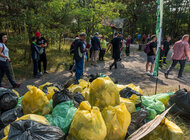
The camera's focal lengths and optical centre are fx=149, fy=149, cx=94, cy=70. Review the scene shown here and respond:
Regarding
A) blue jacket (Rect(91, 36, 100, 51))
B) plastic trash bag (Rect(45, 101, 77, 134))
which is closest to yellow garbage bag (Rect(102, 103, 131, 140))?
plastic trash bag (Rect(45, 101, 77, 134))

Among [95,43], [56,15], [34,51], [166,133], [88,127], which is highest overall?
[56,15]

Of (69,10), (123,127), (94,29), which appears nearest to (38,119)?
(123,127)

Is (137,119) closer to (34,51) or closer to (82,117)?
(82,117)

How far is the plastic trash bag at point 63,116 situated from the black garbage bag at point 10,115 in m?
0.55

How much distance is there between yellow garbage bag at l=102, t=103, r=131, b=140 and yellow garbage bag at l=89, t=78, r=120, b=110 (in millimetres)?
217

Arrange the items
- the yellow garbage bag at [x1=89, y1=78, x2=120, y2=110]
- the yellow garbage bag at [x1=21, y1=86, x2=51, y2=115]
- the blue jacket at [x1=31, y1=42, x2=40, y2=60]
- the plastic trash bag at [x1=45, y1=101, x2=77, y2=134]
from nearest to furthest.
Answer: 1. the plastic trash bag at [x1=45, y1=101, x2=77, y2=134]
2. the yellow garbage bag at [x1=89, y1=78, x2=120, y2=110]
3. the yellow garbage bag at [x1=21, y1=86, x2=51, y2=115]
4. the blue jacket at [x1=31, y1=42, x2=40, y2=60]

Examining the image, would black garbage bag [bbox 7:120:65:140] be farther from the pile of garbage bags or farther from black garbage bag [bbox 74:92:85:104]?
black garbage bag [bbox 74:92:85:104]

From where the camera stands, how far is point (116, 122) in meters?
1.72

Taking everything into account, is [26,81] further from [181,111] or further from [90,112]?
[181,111]

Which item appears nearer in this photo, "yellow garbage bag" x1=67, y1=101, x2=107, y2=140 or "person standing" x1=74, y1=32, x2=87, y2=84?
"yellow garbage bag" x1=67, y1=101, x2=107, y2=140

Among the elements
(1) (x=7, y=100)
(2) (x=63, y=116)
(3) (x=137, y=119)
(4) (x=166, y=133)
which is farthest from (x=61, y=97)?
(4) (x=166, y=133)

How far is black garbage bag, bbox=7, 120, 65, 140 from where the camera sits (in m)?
1.38

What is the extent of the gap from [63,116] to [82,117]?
49cm

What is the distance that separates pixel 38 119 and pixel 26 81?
14.3 feet
